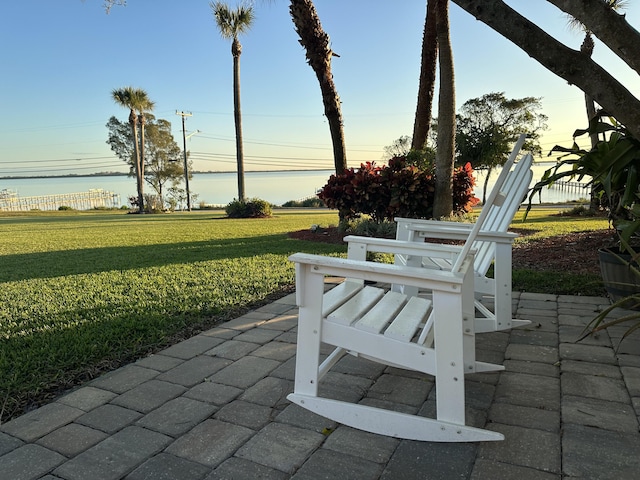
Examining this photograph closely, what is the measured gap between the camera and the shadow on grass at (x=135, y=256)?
16.1 ft

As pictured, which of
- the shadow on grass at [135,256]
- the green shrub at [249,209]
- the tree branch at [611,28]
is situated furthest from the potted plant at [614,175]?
the green shrub at [249,209]

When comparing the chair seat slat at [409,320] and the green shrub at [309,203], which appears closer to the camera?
the chair seat slat at [409,320]

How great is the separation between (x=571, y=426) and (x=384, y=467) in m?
0.79

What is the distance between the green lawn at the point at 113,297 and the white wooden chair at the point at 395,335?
127 centimetres

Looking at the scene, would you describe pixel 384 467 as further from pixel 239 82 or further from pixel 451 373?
pixel 239 82

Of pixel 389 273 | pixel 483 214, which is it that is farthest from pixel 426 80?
pixel 389 273

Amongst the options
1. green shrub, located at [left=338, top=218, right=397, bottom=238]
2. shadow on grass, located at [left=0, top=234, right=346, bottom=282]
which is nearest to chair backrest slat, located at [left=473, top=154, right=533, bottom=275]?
shadow on grass, located at [left=0, top=234, right=346, bottom=282]

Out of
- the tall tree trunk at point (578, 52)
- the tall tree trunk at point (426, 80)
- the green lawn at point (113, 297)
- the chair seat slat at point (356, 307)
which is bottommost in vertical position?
the green lawn at point (113, 297)

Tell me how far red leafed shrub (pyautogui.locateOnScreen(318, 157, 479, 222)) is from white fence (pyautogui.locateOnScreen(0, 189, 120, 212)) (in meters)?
27.3

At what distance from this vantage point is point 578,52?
200cm

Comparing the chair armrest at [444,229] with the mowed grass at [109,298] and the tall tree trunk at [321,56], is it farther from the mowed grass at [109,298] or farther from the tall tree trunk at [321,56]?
the tall tree trunk at [321,56]

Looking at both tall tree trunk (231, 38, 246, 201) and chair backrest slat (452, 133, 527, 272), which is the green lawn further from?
tall tree trunk (231, 38, 246, 201)

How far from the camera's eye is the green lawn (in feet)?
7.21

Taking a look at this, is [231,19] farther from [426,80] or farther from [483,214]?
Result: [483,214]
